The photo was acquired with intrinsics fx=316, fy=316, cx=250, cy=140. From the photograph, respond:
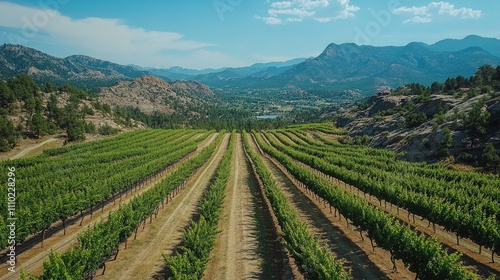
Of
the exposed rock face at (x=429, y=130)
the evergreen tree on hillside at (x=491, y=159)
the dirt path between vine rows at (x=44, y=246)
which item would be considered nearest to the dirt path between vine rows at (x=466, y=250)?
the evergreen tree on hillside at (x=491, y=159)

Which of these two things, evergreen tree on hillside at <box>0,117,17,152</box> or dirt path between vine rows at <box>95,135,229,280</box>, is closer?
dirt path between vine rows at <box>95,135,229,280</box>

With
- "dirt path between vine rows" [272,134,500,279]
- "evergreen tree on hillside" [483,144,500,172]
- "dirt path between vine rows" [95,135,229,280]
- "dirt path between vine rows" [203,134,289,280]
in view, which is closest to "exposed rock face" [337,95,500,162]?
"evergreen tree on hillside" [483,144,500,172]

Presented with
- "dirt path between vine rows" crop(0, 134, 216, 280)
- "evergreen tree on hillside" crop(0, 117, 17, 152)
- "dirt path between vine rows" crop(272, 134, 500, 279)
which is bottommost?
"dirt path between vine rows" crop(0, 134, 216, 280)

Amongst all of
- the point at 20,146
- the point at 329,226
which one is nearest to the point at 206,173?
the point at 329,226

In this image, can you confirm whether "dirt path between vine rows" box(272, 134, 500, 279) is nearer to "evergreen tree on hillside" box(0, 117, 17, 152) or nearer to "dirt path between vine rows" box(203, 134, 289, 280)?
"dirt path between vine rows" box(203, 134, 289, 280)

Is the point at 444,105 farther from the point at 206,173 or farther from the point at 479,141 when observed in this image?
the point at 206,173

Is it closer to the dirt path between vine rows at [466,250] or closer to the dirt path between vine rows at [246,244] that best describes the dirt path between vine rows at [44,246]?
the dirt path between vine rows at [246,244]

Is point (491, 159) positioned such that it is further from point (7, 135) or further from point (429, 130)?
point (7, 135)
